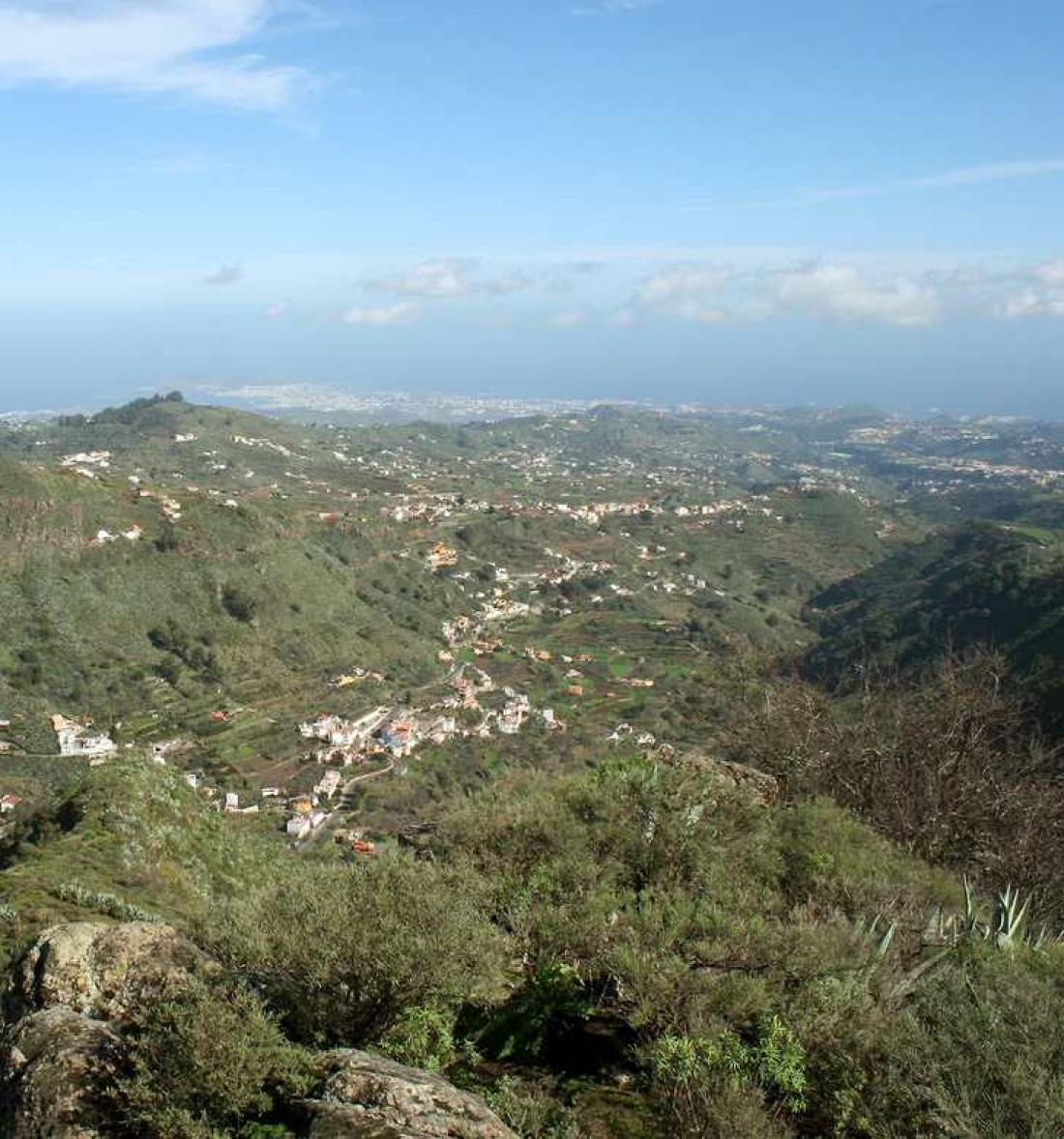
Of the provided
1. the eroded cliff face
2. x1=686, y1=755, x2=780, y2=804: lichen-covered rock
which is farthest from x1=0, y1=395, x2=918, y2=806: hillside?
the eroded cliff face

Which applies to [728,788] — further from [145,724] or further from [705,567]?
[705,567]

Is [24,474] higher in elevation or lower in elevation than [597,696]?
higher

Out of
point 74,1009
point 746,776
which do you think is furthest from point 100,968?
point 746,776

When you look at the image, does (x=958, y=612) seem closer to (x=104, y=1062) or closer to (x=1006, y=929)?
(x=1006, y=929)

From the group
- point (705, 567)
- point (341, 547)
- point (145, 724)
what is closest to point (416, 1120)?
point (145, 724)

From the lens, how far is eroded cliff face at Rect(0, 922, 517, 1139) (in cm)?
505

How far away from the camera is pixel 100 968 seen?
724 centimetres

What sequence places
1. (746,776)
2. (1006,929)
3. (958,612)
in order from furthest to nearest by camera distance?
1. (958,612)
2. (746,776)
3. (1006,929)

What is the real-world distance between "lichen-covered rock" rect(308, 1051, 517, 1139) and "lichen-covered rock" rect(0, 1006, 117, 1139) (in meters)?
1.64

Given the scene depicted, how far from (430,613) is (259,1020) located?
74.7 metres

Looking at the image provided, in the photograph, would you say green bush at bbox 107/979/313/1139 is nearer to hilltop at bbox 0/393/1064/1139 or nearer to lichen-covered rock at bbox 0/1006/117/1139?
hilltop at bbox 0/393/1064/1139

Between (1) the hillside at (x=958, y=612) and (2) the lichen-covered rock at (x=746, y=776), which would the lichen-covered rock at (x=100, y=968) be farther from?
(1) the hillside at (x=958, y=612)

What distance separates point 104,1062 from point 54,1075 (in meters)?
0.33

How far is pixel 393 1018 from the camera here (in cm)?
679
